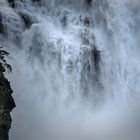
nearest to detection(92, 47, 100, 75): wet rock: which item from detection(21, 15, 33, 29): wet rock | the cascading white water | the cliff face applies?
the cascading white water

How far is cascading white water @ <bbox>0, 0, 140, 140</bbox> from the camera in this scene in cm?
3112

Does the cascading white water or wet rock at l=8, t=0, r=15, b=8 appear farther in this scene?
wet rock at l=8, t=0, r=15, b=8

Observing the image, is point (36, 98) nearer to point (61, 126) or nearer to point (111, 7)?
point (61, 126)

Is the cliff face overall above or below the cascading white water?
below

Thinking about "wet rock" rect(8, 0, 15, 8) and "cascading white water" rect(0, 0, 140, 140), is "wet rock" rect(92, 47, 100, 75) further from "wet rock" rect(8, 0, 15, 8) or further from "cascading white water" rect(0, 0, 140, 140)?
"wet rock" rect(8, 0, 15, 8)

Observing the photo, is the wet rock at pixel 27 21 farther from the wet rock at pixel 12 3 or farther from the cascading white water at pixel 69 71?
the wet rock at pixel 12 3

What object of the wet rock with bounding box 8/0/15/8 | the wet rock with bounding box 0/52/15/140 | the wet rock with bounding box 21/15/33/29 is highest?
the wet rock with bounding box 8/0/15/8

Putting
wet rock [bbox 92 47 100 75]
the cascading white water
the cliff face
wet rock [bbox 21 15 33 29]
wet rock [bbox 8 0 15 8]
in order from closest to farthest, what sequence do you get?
the cliff face
the cascading white water
wet rock [bbox 21 15 33 29]
wet rock [bbox 8 0 15 8]
wet rock [bbox 92 47 100 75]

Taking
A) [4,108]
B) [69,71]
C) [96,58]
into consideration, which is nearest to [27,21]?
[69,71]

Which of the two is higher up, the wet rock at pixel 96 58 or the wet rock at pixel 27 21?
the wet rock at pixel 27 21

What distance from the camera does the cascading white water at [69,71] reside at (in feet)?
102

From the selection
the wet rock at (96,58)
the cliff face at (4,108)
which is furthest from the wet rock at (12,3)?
the cliff face at (4,108)

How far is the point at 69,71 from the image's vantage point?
107 feet

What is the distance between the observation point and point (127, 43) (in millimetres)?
36469
